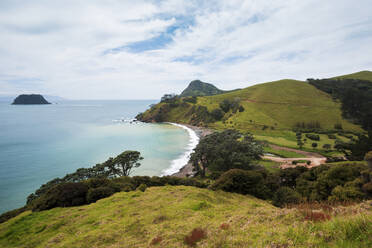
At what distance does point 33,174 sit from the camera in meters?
42.7

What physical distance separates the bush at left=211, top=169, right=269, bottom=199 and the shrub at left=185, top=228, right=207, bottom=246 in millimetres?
13143

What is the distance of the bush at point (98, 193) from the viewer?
60.5 feet

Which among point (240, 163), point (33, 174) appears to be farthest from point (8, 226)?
point (33, 174)

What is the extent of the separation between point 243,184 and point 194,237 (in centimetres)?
1522

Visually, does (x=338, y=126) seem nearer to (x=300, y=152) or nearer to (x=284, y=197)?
(x=300, y=152)

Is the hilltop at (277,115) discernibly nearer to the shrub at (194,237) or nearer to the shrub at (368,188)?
the shrub at (368,188)

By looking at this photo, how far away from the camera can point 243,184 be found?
21.9 m

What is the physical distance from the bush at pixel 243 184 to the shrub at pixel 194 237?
1314cm

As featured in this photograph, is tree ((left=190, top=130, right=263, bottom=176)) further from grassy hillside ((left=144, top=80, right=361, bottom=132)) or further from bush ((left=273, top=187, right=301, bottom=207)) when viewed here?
grassy hillside ((left=144, top=80, right=361, bottom=132))

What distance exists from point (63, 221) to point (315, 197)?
1011 inches

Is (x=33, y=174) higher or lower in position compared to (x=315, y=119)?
lower

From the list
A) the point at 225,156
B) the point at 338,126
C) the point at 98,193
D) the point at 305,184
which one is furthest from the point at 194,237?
the point at 338,126

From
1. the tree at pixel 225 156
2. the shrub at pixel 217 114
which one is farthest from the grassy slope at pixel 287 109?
the tree at pixel 225 156

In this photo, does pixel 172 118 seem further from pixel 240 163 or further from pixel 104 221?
pixel 104 221
